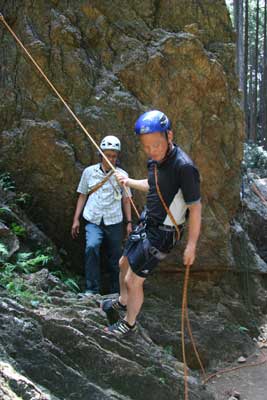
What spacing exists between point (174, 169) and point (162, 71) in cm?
361

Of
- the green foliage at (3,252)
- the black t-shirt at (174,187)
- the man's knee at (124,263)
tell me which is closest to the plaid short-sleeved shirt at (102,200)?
the green foliage at (3,252)

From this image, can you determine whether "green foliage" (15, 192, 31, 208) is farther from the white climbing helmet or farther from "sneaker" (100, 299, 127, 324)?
"sneaker" (100, 299, 127, 324)

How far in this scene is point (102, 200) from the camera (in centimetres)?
645

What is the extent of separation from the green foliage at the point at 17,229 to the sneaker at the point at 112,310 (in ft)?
5.68

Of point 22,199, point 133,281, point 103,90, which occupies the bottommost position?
point 133,281

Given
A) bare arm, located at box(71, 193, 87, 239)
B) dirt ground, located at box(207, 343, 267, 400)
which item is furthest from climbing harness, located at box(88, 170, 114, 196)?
dirt ground, located at box(207, 343, 267, 400)

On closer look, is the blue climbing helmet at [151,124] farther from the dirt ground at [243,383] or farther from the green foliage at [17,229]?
the dirt ground at [243,383]

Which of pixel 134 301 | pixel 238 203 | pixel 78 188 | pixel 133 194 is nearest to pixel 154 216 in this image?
pixel 134 301

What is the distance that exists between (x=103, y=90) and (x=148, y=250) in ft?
11.6

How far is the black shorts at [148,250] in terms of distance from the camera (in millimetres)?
4531

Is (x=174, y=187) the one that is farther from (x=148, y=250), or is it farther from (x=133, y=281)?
(x=133, y=281)

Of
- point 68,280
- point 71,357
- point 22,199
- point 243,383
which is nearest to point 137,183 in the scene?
point 71,357

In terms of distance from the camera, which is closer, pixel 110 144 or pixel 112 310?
pixel 112 310

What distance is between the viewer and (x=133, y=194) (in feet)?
24.2
